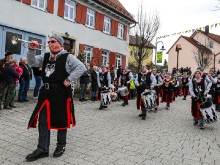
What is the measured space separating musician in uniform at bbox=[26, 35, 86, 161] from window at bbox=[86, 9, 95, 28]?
14970mm

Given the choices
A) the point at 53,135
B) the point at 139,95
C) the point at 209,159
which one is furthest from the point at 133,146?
the point at 139,95

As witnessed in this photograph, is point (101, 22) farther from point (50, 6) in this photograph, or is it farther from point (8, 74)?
point (8, 74)

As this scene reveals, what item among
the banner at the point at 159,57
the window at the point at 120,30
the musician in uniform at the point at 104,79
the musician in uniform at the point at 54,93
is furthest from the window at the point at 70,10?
the musician in uniform at the point at 54,93

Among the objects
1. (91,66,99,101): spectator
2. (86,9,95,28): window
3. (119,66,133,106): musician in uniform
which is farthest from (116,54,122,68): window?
(119,66,133,106): musician in uniform

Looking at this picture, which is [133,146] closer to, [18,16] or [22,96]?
[22,96]

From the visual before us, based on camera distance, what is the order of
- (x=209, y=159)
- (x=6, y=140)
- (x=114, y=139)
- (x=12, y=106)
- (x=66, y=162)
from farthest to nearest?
(x=12, y=106) → (x=114, y=139) → (x=6, y=140) → (x=209, y=159) → (x=66, y=162)

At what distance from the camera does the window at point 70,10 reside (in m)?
16.3

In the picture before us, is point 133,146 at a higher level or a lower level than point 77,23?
lower

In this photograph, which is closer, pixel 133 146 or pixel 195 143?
pixel 133 146

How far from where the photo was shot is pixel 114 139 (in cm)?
547

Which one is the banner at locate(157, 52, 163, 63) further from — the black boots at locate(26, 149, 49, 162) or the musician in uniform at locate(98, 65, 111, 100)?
the black boots at locate(26, 149, 49, 162)

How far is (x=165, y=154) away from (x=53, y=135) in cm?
254

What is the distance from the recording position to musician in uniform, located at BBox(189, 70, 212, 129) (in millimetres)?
7629

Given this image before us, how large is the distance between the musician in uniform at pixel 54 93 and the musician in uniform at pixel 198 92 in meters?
4.86
